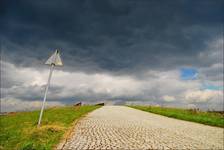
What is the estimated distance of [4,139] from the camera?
28.3ft

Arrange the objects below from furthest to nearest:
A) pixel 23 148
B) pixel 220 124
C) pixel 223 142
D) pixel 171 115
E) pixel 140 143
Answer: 1. pixel 171 115
2. pixel 220 124
3. pixel 223 142
4. pixel 140 143
5. pixel 23 148

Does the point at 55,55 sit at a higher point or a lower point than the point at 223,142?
higher

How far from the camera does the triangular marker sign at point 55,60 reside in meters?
11.0

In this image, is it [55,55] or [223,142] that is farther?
[55,55]

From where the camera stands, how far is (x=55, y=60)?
11070mm

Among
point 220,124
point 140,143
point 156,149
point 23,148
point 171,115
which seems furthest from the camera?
point 171,115

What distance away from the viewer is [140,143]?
301 inches

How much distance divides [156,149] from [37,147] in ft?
12.4

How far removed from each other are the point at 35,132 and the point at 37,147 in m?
2.49

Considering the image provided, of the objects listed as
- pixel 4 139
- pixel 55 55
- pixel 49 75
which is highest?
pixel 55 55

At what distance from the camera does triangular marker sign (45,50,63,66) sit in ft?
36.0

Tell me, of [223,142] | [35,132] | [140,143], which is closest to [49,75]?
[35,132]

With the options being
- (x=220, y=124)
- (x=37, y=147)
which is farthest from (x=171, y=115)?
(x=37, y=147)

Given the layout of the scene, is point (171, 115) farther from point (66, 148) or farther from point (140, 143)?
point (66, 148)
